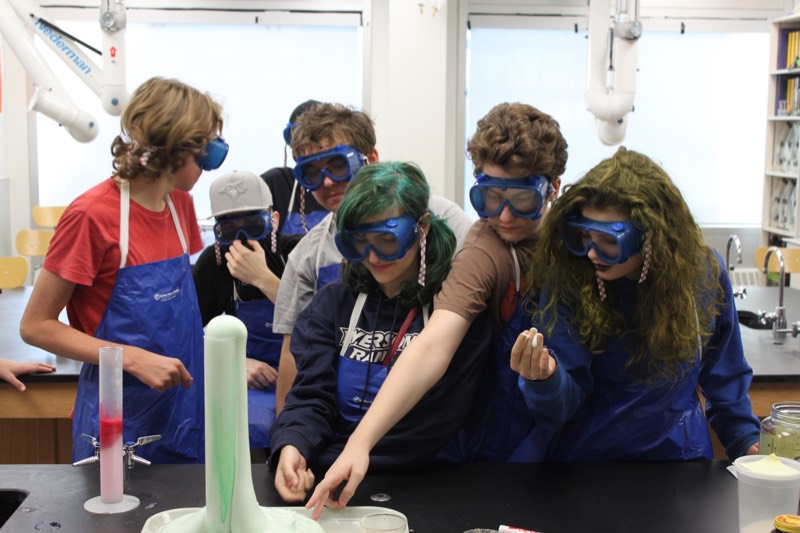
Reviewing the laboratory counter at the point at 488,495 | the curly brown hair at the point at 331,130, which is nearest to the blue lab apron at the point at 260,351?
the curly brown hair at the point at 331,130

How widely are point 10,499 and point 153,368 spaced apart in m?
0.50

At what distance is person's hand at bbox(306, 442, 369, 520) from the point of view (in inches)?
63.1

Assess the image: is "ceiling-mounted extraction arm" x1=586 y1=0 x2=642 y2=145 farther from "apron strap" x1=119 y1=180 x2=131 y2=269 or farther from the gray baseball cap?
"apron strap" x1=119 y1=180 x2=131 y2=269

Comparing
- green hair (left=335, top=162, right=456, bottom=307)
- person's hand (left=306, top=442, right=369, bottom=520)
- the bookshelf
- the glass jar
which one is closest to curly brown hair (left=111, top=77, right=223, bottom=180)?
green hair (left=335, top=162, right=456, bottom=307)

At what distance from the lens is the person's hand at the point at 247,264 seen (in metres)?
2.70

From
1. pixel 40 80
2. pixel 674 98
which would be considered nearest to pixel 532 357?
pixel 40 80

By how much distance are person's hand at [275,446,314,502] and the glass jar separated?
34.8 inches

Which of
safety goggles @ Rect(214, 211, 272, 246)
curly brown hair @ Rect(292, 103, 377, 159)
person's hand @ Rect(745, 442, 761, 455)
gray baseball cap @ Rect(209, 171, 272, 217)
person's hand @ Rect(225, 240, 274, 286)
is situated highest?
curly brown hair @ Rect(292, 103, 377, 159)

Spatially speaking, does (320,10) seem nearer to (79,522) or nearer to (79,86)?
(79,86)

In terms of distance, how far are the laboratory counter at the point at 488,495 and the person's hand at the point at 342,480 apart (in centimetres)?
7

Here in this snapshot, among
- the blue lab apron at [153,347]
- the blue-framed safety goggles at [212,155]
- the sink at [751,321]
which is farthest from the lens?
the sink at [751,321]

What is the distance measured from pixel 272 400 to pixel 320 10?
4.66 meters

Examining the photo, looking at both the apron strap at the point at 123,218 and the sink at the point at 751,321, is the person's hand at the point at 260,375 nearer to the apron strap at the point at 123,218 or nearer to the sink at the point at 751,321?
the apron strap at the point at 123,218

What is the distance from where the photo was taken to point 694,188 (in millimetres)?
7266
